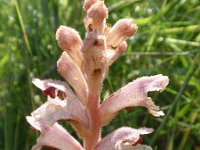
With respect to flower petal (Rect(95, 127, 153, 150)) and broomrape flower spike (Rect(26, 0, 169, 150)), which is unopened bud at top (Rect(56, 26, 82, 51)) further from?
flower petal (Rect(95, 127, 153, 150))

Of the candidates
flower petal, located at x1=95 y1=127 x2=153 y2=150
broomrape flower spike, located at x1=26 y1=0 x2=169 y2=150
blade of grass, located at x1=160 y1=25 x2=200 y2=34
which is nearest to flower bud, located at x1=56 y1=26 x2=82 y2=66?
broomrape flower spike, located at x1=26 y1=0 x2=169 y2=150

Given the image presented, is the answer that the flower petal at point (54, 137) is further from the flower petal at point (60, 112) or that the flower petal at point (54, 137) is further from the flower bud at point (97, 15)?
the flower bud at point (97, 15)

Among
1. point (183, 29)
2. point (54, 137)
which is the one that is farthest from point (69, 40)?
point (183, 29)

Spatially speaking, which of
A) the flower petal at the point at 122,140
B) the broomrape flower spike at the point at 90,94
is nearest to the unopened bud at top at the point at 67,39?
the broomrape flower spike at the point at 90,94

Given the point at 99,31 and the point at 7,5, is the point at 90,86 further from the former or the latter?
the point at 7,5

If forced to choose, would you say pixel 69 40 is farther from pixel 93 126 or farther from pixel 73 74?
pixel 93 126

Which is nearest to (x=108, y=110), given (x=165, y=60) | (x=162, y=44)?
(x=165, y=60)
